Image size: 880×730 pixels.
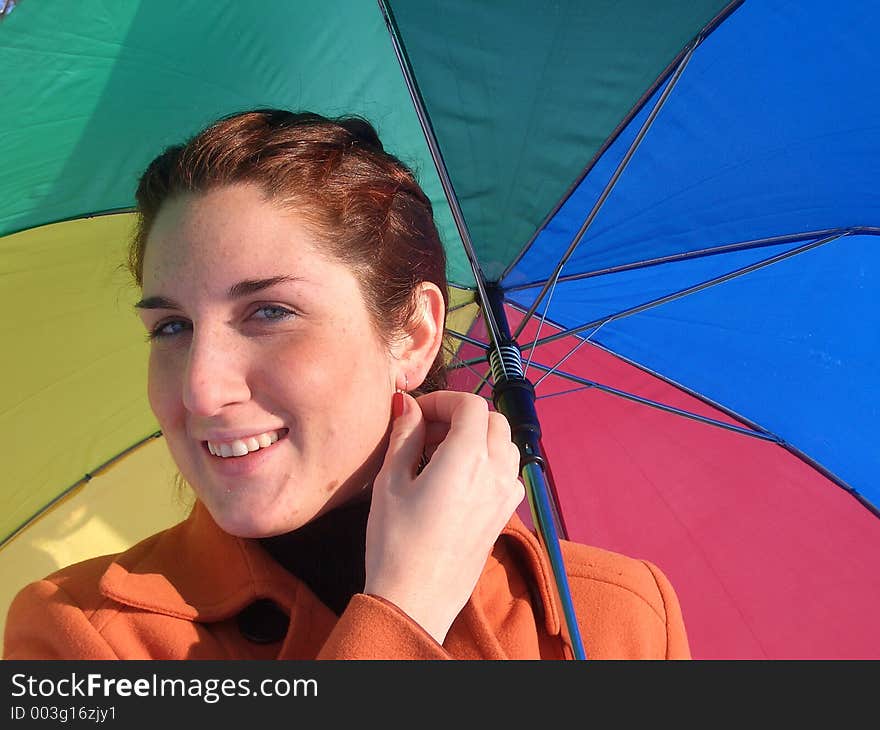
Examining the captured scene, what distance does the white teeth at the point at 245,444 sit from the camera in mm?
1762

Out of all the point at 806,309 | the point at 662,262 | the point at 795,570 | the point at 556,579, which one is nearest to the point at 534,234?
the point at 662,262

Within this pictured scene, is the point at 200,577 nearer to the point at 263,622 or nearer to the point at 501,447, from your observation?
the point at 263,622

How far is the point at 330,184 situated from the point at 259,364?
56cm

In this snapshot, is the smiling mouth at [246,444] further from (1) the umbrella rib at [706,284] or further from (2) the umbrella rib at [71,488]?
(2) the umbrella rib at [71,488]

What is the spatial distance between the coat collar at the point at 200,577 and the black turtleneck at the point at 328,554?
7cm

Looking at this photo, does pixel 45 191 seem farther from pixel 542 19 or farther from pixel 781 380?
pixel 781 380

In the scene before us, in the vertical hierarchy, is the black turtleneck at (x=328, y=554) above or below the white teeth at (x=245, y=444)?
below

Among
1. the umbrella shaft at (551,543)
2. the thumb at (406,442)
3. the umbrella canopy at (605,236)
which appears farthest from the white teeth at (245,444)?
the umbrella canopy at (605,236)

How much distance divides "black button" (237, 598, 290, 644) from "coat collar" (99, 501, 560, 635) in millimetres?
43

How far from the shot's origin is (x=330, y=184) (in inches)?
83.3

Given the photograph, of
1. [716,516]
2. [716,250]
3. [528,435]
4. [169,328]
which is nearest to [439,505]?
[169,328]

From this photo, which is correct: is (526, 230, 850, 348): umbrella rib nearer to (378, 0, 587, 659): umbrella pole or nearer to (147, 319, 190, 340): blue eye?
(378, 0, 587, 659): umbrella pole

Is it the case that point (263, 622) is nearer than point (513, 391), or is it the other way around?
point (263, 622)

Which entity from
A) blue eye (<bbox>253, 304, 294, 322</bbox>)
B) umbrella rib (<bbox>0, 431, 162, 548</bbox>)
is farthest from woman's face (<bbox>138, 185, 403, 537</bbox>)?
umbrella rib (<bbox>0, 431, 162, 548</bbox>)
